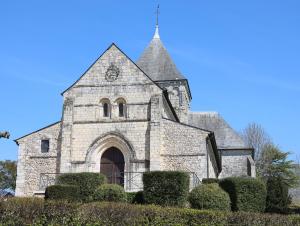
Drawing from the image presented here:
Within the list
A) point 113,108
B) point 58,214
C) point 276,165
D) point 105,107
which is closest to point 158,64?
point 105,107

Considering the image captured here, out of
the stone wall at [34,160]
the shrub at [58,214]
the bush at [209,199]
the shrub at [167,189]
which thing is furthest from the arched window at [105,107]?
the shrub at [58,214]

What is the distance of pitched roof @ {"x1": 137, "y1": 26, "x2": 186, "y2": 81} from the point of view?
3919 cm

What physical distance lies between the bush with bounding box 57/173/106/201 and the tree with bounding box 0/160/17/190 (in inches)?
1165

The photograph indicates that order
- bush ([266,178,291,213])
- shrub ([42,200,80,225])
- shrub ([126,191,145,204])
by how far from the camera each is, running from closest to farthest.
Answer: shrub ([42,200,80,225]) → shrub ([126,191,145,204]) → bush ([266,178,291,213])

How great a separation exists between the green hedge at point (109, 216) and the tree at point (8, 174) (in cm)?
3746

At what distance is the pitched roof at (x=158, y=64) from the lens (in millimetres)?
39188

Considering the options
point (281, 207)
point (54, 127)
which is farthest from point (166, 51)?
point (281, 207)

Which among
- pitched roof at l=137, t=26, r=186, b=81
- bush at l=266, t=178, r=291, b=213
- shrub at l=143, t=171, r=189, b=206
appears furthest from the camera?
pitched roof at l=137, t=26, r=186, b=81

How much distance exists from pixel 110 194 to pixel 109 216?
6072 mm

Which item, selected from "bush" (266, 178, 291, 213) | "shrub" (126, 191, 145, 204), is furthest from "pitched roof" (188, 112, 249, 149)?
"shrub" (126, 191, 145, 204)

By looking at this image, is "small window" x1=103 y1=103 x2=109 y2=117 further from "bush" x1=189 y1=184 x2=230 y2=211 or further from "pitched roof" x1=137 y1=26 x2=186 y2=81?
"pitched roof" x1=137 y1=26 x2=186 y2=81

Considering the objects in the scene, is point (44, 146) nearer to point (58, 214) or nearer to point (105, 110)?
point (105, 110)

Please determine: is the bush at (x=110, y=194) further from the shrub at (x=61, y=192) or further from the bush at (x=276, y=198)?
the bush at (x=276, y=198)

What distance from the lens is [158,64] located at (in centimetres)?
3962
